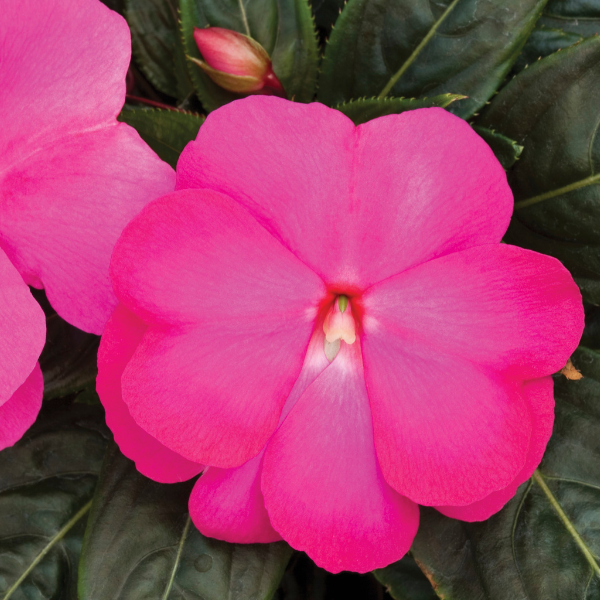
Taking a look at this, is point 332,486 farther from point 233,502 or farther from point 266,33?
point 266,33

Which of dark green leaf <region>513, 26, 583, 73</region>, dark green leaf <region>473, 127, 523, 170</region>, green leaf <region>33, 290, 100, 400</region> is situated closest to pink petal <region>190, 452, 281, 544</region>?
green leaf <region>33, 290, 100, 400</region>

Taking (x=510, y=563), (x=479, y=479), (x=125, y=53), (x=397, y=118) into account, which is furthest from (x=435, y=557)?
(x=125, y=53)

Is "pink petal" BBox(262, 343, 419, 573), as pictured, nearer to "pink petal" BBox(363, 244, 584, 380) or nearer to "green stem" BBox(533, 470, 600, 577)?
"pink petal" BBox(363, 244, 584, 380)

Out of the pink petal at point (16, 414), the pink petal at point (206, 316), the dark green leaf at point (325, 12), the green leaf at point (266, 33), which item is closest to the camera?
the pink petal at point (206, 316)

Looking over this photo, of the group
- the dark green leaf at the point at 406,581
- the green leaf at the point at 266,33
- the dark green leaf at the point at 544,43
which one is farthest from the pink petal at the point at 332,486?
the dark green leaf at the point at 544,43

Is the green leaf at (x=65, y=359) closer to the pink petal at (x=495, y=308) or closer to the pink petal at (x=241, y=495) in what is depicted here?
the pink petal at (x=241, y=495)

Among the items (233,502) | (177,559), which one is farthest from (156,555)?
(233,502)
